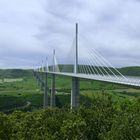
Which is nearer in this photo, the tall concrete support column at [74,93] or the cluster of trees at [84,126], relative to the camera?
the cluster of trees at [84,126]

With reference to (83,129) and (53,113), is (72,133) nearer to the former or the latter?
(83,129)

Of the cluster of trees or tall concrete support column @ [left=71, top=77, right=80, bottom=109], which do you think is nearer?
the cluster of trees

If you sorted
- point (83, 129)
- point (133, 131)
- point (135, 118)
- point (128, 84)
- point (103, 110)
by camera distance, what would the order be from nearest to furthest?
point (133, 131)
point (135, 118)
point (83, 129)
point (128, 84)
point (103, 110)

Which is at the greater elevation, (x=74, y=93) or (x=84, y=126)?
(x=74, y=93)

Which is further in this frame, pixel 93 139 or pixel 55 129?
pixel 55 129

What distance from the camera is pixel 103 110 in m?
39.8

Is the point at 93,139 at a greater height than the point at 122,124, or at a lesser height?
lesser

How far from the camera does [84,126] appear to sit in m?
Result: 33.7

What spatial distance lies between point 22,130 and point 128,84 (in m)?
10.8

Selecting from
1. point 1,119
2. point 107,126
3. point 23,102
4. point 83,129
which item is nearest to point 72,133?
point 83,129

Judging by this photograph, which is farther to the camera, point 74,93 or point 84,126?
point 74,93

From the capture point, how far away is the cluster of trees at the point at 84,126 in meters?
29.0

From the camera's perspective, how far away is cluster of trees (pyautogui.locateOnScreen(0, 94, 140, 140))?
1141 inches

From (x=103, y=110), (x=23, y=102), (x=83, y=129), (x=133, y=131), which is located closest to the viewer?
(x=133, y=131)
